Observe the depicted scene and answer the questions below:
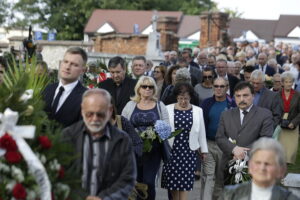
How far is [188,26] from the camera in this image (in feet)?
282

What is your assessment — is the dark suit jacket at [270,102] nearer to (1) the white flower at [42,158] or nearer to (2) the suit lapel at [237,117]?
(2) the suit lapel at [237,117]

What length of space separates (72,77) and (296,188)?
272 cm

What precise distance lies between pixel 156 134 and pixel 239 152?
1084 mm

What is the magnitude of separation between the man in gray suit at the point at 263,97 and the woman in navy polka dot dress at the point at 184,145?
231 cm

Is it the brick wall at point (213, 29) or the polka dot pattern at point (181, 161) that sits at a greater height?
the brick wall at point (213, 29)

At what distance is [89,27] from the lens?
79.9m

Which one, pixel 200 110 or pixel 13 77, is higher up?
pixel 13 77

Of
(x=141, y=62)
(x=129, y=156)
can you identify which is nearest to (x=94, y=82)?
(x=141, y=62)

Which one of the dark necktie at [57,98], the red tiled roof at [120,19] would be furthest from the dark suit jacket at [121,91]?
the red tiled roof at [120,19]

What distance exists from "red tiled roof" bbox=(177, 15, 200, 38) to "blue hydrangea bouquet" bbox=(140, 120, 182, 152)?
7308 cm

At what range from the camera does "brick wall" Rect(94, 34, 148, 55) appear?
3503 centimetres

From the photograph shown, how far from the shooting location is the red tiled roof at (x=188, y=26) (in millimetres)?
84375

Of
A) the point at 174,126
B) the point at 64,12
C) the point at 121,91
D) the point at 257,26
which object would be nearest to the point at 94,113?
the point at 174,126

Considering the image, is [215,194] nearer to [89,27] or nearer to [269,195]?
[269,195]
